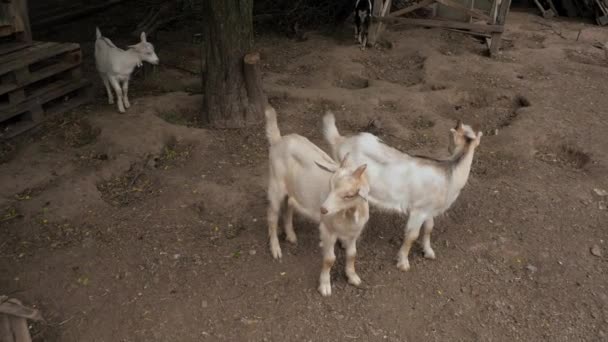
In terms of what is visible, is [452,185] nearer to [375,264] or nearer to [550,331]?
[375,264]

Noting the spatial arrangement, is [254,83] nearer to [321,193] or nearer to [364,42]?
[321,193]

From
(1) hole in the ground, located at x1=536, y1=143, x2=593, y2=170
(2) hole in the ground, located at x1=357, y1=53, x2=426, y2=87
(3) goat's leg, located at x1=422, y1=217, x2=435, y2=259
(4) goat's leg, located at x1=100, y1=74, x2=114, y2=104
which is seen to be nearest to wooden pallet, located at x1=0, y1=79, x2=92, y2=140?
(4) goat's leg, located at x1=100, y1=74, x2=114, y2=104

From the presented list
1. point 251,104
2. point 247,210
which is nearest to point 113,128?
point 251,104

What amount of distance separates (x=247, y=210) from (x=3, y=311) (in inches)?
91.7

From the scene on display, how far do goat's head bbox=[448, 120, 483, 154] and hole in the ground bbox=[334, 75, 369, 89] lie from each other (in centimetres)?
405

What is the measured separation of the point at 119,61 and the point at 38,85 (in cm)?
128

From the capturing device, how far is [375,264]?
13.8 feet

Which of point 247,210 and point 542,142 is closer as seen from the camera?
point 247,210

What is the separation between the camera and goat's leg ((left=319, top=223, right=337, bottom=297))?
3668mm

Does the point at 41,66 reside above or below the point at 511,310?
above

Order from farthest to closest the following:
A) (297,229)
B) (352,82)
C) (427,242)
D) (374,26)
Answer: (374,26) < (352,82) < (297,229) < (427,242)

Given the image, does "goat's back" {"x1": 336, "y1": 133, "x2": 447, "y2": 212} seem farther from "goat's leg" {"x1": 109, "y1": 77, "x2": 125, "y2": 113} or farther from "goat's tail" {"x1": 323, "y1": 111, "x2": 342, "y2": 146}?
"goat's leg" {"x1": 109, "y1": 77, "x2": 125, "y2": 113}

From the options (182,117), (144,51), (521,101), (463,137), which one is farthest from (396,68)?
(463,137)

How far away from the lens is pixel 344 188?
122 inches
